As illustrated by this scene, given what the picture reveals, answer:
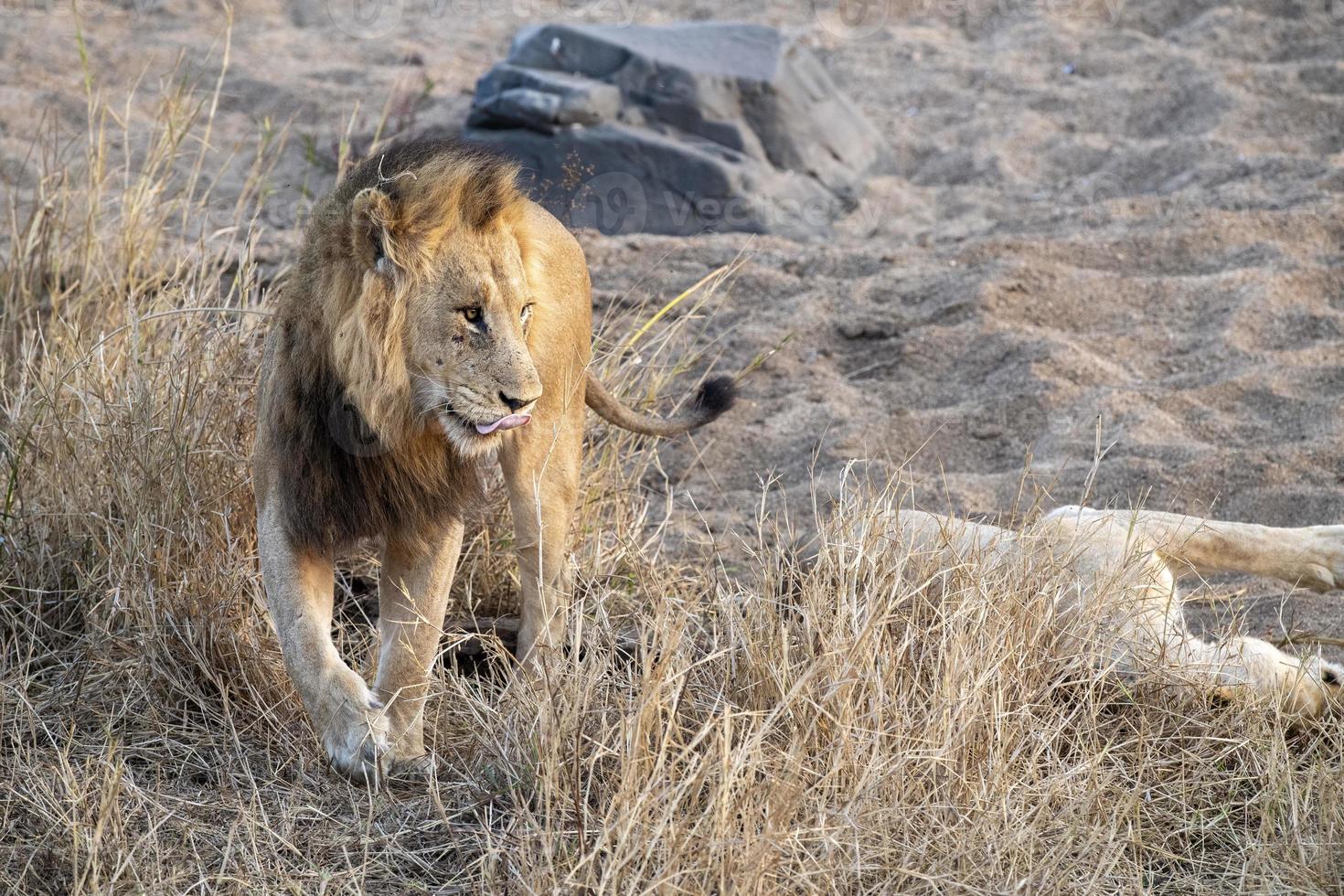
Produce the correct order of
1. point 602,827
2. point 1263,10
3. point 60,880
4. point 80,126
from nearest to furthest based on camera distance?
point 602,827
point 60,880
point 80,126
point 1263,10

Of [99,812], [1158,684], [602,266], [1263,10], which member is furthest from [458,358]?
[1263,10]

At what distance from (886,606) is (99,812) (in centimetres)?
126

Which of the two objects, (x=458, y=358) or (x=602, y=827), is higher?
(x=458, y=358)

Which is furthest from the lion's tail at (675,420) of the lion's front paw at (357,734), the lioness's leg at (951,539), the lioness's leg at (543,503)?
the lion's front paw at (357,734)

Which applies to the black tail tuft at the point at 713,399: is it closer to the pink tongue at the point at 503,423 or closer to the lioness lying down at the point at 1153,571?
the lioness lying down at the point at 1153,571

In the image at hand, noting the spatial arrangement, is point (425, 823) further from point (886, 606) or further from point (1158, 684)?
point (1158, 684)

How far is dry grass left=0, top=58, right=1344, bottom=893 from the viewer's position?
2.10 metres

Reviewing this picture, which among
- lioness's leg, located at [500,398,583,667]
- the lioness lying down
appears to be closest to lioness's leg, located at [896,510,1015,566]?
the lioness lying down

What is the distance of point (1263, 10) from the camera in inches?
264

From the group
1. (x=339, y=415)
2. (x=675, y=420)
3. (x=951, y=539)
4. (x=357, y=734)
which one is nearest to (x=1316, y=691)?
(x=951, y=539)

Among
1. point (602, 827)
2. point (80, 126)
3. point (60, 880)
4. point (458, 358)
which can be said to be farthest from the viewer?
point (80, 126)

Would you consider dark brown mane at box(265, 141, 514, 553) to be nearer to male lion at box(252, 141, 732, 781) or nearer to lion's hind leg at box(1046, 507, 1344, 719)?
male lion at box(252, 141, 732, 781)

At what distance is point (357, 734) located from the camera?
2.38m

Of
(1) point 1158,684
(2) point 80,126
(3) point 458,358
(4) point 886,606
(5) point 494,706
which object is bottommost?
(2) point 80,126
